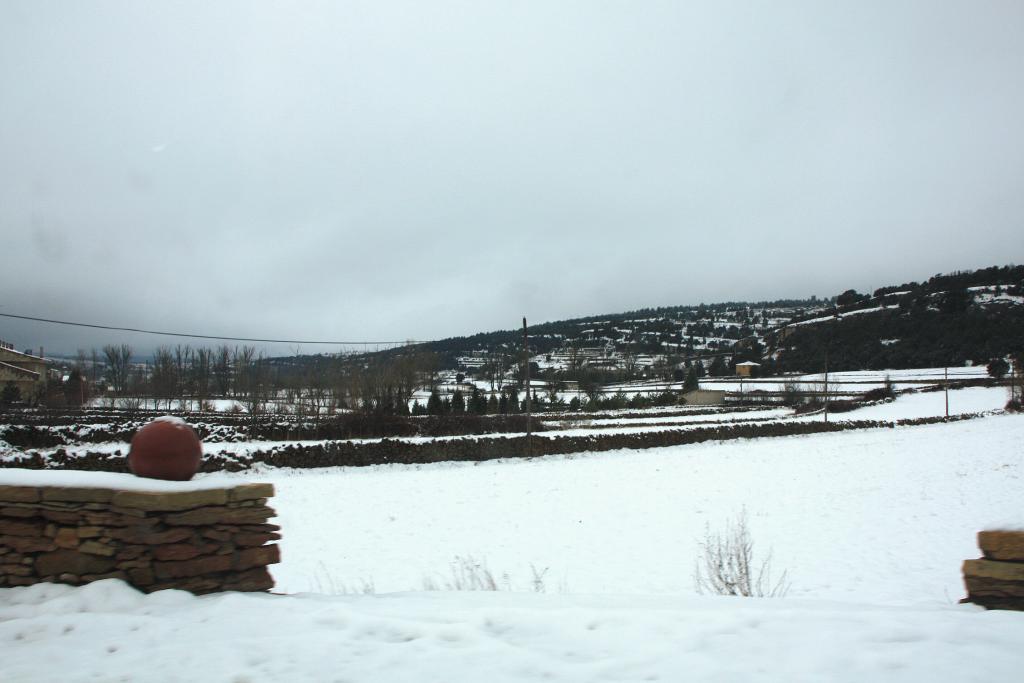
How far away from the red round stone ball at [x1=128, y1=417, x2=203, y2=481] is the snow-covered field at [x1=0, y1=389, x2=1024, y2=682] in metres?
0.70

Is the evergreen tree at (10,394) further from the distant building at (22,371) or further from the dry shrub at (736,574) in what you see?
the dry shrub at (736,574)

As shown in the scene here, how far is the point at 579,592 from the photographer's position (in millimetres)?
7645

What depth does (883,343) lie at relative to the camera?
133500 mm

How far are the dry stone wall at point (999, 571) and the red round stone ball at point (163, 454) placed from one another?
729 cm

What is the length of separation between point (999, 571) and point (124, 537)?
7.41 metres

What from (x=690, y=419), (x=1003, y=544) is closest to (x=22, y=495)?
(x=1003, y=544)

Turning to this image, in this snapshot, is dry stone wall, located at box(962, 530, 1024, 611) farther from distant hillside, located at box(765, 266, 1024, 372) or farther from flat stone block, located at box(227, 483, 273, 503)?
distant hillside, located at box(765, 266, 1024, 372)

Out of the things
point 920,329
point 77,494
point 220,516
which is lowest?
point 220,516

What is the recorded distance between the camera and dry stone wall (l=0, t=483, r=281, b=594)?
5.38 meters

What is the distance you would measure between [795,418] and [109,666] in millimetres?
49827

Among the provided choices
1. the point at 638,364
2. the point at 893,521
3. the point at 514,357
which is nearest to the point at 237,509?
the point at 893,521

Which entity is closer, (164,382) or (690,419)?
(690,419)

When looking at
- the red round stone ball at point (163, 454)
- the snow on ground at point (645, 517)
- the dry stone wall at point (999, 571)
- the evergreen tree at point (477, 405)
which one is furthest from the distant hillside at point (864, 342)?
the dry stone wall at point (999, 571)

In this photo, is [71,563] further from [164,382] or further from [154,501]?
[164,382]
